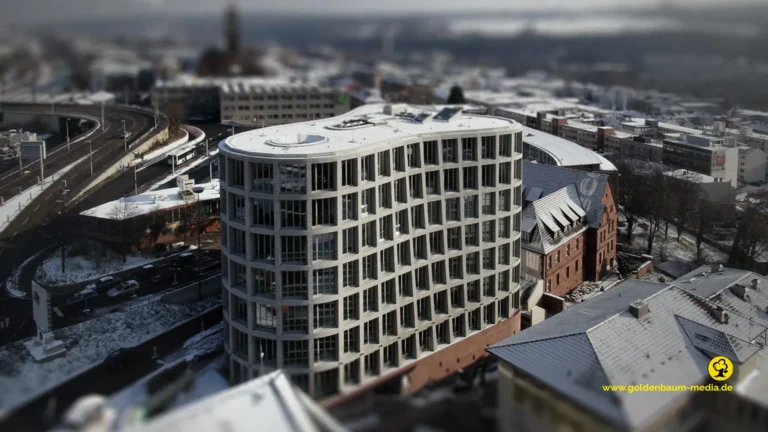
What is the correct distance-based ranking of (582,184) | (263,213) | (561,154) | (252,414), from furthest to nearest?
(561,154) → (582,184) → (263,213) → (252,414)

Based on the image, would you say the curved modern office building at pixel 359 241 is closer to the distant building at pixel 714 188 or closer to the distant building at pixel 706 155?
the distant building at pixel 714 188

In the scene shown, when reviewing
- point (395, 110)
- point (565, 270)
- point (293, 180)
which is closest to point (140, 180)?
point (395, 110)

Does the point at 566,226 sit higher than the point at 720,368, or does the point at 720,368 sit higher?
the point at 566,226

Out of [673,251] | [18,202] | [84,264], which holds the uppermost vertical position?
[18,202]

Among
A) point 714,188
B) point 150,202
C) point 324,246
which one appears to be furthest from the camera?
point 714,188

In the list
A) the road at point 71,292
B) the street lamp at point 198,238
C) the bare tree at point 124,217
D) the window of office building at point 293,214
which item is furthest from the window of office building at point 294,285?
the bare tree at point 124,217

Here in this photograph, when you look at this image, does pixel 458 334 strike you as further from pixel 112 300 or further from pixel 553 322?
pixel 112 300

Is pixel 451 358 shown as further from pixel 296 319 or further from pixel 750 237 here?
pixel 750 237
